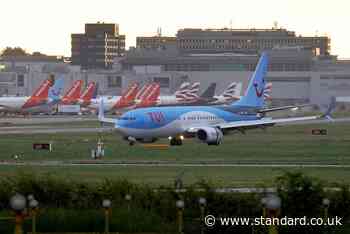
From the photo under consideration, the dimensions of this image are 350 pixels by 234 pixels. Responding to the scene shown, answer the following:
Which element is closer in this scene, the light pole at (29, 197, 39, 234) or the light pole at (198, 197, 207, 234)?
the light pole at (29, 197, 39, 234)

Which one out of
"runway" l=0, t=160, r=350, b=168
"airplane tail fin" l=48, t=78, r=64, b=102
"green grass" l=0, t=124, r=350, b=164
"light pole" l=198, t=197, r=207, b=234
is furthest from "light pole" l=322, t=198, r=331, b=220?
"airplane tail fin" l=48, t=78, r=64, b=102

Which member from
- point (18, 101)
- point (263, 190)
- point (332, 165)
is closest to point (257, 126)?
point (332, 165)

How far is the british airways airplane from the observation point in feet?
288

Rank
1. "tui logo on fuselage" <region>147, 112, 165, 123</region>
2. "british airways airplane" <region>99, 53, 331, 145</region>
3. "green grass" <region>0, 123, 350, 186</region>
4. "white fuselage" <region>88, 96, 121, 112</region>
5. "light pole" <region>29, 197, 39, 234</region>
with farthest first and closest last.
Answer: "white fuselage" <region>88, 96, 121, 112</region>, "tui logo on fuselage" <region>147, 112, 165, 123</region>, "british airways airplane" <region>99, 53, 331, 145</region>, "green grass" <region>0, 123, 350, 186</region>, "light pole" <region>29, 197, 39, 234</region>

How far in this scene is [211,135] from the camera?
86.9 metres

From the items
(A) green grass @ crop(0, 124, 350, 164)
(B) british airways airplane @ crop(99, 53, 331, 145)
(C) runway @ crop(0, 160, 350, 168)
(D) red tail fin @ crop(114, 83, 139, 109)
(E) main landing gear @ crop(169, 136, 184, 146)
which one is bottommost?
(C) runway @ crop(0, 160, 350, 168)

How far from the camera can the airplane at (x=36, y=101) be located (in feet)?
582

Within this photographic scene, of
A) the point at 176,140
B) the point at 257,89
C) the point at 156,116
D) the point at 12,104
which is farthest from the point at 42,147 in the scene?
the point at 12,104

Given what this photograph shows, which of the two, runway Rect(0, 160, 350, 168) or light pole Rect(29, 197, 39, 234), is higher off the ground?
light pole Rect(29, 197, 39, 234)

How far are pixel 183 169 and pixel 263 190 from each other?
20955 millimetres

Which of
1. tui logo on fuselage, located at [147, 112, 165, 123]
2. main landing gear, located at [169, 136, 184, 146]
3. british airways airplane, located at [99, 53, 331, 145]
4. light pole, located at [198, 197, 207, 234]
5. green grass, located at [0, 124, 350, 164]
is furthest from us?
tui logo on fuselage, located at [147, 112, 165, 123]

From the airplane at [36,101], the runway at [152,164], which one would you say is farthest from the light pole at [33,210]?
the airplane at [36,101]

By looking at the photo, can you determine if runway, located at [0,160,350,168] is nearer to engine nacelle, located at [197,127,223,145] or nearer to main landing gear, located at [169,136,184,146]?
engine nacelle, located at [197,127,223,145]

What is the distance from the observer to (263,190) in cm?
4062
